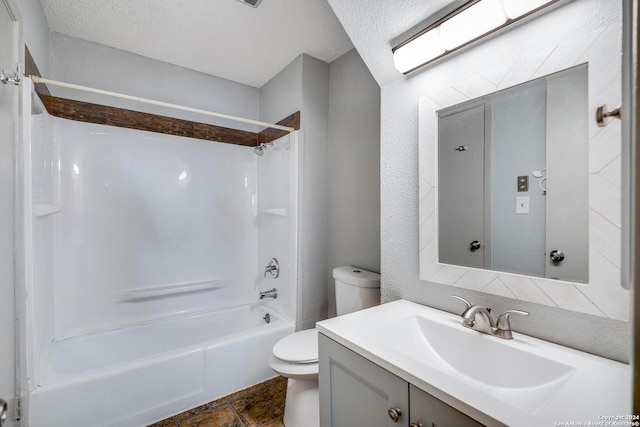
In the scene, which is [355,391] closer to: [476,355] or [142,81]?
[476,355]

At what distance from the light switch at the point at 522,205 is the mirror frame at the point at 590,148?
0.18 meters

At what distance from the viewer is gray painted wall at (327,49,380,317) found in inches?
76.2

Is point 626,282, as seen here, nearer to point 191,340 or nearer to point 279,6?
point 279,6

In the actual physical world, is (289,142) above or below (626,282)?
above

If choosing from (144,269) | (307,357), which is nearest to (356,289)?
(307,357)

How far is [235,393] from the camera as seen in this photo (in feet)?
6.40

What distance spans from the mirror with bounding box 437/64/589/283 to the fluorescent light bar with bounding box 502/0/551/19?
0.81 feet

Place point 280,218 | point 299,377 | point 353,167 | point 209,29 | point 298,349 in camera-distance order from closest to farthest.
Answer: point 299,377
point 298,349
point 209,29
point 353,167
point 280,218

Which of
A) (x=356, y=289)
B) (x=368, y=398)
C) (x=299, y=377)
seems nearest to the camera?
(x=368, y=398)

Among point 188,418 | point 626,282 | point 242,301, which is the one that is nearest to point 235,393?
point 188,418

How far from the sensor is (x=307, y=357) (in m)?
1.55

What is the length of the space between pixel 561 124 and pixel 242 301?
265cm

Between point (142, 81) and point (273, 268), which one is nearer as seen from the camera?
point (142, 81)

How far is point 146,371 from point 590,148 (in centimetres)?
232
